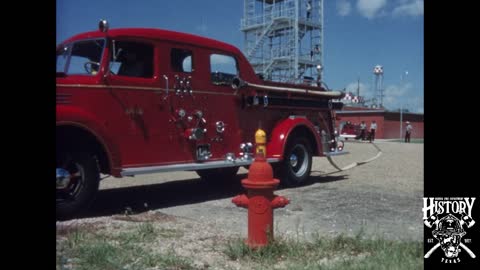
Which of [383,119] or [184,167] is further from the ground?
[383,119]

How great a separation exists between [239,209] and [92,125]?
2197 millimetres

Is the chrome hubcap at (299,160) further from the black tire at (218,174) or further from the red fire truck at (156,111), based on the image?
the black tire at (218,174)

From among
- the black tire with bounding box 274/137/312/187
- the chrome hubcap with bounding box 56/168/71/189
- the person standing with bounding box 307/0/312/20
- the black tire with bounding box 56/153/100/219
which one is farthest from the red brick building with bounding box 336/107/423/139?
the chrome hubcap with bounding box 56/168/71/189

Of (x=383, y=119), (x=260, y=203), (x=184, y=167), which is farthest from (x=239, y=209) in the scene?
(x=383, y=119)

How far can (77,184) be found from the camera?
5902mm

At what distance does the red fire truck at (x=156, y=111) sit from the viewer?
5.91 m

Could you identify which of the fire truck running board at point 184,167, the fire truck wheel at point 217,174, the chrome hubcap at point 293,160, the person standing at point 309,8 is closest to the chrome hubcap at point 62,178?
the fire truck running board at point 184,167

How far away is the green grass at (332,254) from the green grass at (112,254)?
539 millimetres

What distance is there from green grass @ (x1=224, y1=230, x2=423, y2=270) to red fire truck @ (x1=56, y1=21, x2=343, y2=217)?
2172 millimetres

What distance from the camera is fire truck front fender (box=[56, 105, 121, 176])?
566cm
